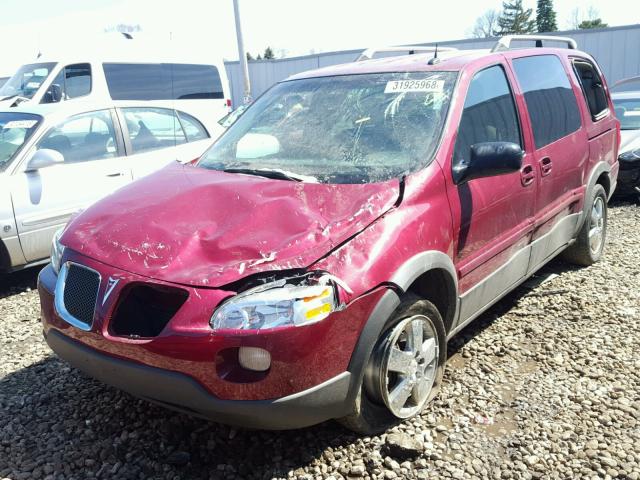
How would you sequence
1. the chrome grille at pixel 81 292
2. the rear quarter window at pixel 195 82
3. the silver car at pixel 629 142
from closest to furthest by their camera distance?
the chrome grille at pixel 81 292
the silver car at pixel 629 142
the rear quarter window at pixel 195 82

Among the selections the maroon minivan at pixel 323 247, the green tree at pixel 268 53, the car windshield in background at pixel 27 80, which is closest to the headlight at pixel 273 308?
the maroon minivan at pixel 323 247

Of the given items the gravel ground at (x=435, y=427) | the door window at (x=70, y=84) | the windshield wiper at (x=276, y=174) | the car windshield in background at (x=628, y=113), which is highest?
the door window at (x=70, y=84)

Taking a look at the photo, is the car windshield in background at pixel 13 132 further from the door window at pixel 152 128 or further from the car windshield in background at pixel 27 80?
the car windshield in background at pixel 27 80

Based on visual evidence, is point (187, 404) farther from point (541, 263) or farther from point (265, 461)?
point (541, 263)

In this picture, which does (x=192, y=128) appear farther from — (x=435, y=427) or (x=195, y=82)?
(x=195, y=82)

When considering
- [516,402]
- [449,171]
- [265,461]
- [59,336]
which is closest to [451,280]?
[449,171]

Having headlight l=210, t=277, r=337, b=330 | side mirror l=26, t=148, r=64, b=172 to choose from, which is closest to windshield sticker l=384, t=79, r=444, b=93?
headlight l=210, t=277, r=337, b=330

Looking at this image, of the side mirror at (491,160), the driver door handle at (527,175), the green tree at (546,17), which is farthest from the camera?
the green tree at (546,17)

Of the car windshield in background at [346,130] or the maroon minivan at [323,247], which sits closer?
the maroon minivan at [323,247]

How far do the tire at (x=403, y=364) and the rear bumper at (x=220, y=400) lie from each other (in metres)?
0.22

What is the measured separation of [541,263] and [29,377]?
11.7 feet

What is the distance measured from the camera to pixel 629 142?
831 cm

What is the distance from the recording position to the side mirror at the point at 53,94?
1006 centimetres

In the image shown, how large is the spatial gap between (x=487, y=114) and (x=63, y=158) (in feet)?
12.4
